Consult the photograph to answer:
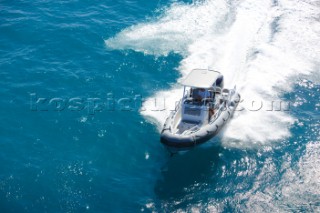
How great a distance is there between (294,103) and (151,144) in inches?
463

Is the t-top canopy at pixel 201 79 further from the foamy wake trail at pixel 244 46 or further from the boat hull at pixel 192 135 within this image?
the foamy wake trail at pixel 244 46

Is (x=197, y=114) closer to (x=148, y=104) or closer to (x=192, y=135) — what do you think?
(x=192, y=135)

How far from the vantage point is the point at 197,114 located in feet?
77.9

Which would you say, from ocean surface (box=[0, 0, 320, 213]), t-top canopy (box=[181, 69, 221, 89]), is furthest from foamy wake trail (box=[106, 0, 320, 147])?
t-top canopy (box=[181, 69, 221, 89])

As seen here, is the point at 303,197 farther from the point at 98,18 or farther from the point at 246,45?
the point at 98,18

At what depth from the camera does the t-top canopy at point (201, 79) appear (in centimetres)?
2344

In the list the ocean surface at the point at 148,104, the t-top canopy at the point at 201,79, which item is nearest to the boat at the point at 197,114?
the t-top canopy at the point at 201,79

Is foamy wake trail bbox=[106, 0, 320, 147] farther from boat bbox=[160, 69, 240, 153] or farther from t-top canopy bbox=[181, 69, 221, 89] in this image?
t-top canopy bbox=[181, 69, 221, 89]

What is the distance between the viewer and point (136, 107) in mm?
Result: 27203

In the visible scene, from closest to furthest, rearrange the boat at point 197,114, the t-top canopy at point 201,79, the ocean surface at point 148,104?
the ocean surface at point 148,104
the boat at point 197,114
the t-top canopy at point 201,79

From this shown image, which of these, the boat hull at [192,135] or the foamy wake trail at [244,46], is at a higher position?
the foamy wake trail at [244,46]

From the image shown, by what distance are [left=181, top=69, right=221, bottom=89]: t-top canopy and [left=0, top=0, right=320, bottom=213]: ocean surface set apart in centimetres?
355

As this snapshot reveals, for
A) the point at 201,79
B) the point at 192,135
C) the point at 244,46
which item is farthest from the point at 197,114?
the point at 244,46

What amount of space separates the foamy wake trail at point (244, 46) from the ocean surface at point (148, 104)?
5.1 inches
